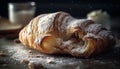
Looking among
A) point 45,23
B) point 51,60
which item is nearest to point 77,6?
point 45,23

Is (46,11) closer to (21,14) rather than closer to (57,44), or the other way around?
(21,14)

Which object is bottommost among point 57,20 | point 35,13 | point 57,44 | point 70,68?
point 70,68

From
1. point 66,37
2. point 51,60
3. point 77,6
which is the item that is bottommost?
point 51,60

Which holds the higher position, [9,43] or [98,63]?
[9,43]

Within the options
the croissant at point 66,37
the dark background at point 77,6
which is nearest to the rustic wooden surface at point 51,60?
the croissant at point 66,37

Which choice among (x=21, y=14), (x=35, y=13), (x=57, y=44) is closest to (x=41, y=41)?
(x=57, y=44)

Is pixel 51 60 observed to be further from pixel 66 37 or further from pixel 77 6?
pixel 77 6

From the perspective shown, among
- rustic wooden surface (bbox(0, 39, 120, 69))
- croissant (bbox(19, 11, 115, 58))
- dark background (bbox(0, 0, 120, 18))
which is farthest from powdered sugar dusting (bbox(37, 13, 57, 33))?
dark background (bbox(0, 0, 120, 18))

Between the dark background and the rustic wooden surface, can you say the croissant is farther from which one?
the dark background

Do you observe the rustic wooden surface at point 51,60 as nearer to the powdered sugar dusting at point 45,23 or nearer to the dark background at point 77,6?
the powdered sugar dusting at point 45,23
